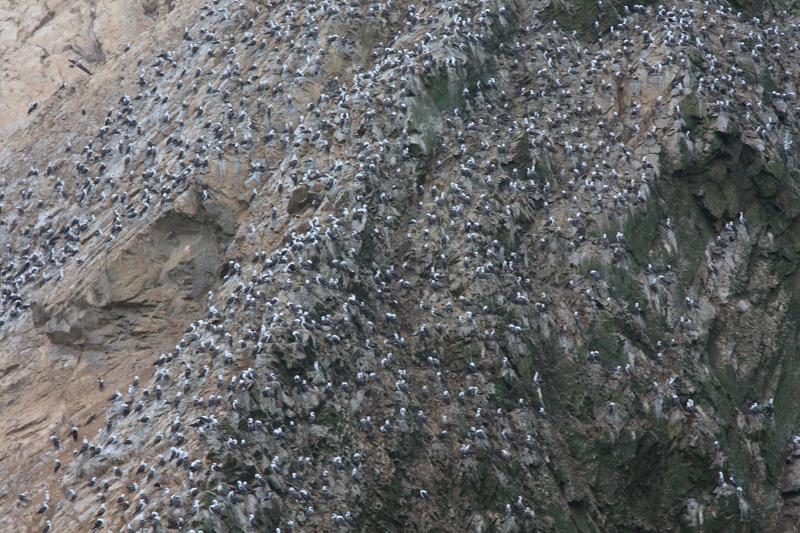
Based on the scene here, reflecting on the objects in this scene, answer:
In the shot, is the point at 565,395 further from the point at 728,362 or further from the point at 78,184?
the point at 78,184

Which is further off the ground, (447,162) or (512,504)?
(447,162)

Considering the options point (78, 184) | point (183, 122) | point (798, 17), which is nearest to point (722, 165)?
point (798, 17)

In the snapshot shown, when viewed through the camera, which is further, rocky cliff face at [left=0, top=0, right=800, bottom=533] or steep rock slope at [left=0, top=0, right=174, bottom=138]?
steep rock slope at [left=0, top=0, right=174, bottom=138]

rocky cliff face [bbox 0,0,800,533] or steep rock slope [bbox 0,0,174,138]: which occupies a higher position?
steep rock slope [bbox 0,0,174,138]

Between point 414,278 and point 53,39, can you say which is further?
point 53,39

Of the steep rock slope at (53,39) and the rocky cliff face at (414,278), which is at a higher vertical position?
the steep rock slope at (53,39)

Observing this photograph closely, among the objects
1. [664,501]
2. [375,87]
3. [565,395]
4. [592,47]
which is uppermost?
[375,87]

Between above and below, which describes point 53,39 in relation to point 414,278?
above

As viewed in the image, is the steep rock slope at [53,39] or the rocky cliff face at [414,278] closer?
the rocky cliff face at [414,278]
